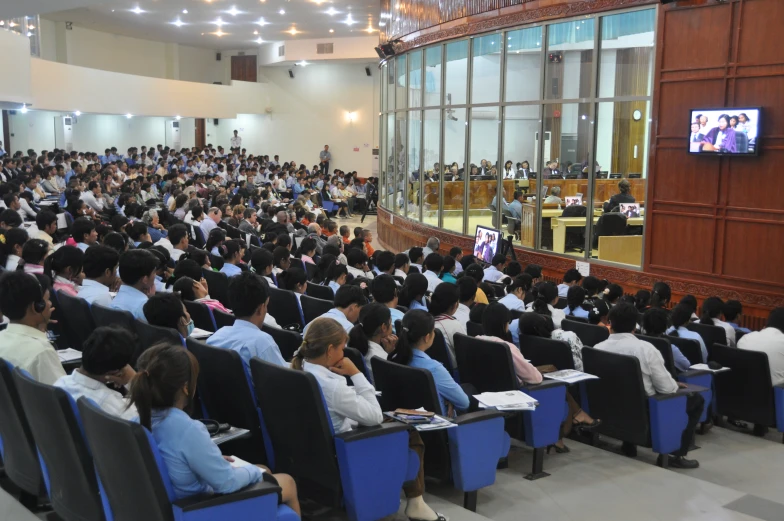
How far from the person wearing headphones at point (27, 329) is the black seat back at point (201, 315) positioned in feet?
4.75

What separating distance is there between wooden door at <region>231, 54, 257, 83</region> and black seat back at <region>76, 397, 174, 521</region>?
28.1m

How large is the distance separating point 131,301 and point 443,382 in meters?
2.20

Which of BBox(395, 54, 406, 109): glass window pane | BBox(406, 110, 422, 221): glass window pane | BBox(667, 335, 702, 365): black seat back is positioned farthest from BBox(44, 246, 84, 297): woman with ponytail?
BBox(395, 54, 406, 109): glass window pane

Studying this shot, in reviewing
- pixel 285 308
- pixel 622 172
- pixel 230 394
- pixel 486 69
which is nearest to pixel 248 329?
pixel 230 394

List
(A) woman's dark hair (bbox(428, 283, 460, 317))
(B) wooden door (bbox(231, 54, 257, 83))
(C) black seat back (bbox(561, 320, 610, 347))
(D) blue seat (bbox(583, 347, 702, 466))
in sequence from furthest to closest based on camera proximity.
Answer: (B) wooden door (bbox(231, 54, 257, 83))
(C) black seat back (bbox(561, 320, 610, 347))
(A) woman's dark hair (bbox(428, 283, 460, 317))
(D) blue seat (bbox(583, 347, 702, 466))

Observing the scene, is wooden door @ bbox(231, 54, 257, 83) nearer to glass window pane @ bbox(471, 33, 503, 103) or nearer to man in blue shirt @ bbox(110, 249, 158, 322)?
glass window pane @ bbox(471, 33, 503, 103)

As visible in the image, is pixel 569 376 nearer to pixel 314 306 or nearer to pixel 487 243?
pixel 314 306

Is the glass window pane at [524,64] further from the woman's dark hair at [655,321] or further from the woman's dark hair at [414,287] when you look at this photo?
the woman's dark hair at [414,287]

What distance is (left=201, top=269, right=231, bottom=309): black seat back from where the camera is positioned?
6.84 meters

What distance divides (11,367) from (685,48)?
315 inches

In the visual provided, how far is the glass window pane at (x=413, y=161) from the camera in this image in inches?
→ 555

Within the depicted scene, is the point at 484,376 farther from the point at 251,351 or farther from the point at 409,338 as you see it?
the point at 251,351

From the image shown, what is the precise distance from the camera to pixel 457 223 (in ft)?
41.8

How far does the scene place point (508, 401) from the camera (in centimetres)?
389
